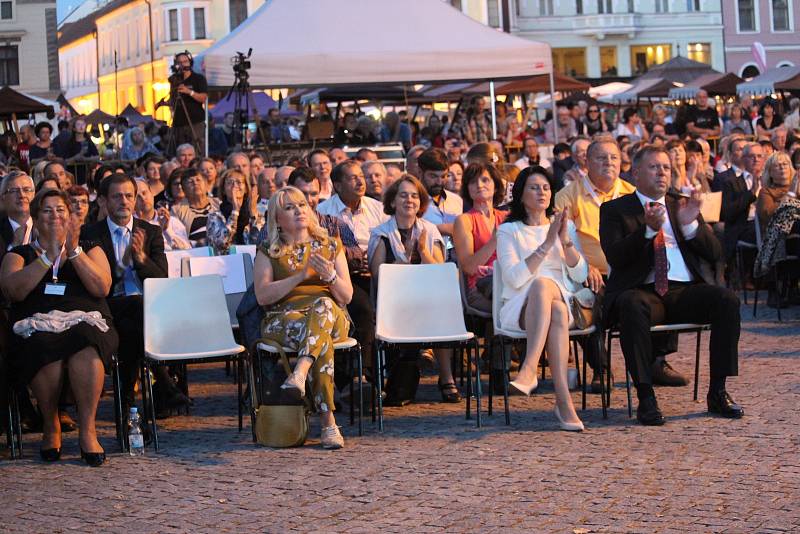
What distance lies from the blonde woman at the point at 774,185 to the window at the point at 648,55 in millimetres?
62208

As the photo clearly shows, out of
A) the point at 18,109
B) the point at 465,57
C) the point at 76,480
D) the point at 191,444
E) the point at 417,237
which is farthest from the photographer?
the point at 18,109

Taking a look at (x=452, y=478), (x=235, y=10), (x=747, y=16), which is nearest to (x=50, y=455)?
(x=452, y=478)

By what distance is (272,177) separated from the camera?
1238 cm

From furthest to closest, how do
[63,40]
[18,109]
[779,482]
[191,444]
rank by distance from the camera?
[63,40]
[18,109]
[191,444]
[779,482]

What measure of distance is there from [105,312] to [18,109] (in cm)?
1882

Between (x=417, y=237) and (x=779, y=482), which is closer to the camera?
(x=779, y=482)

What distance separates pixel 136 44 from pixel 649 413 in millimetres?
85541

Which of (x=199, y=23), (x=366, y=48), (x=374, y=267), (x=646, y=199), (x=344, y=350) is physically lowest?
(x=344, y=350)

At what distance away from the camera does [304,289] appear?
343 inches

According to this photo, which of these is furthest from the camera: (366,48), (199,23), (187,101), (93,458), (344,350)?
(199,23)

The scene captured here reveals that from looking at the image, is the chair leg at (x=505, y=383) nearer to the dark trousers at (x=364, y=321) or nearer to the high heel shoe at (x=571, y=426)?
the high heel shoe at (x=571, y=426)

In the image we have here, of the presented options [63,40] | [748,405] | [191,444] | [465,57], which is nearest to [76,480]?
[191,444]

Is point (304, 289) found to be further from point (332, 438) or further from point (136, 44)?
point (136, 44)

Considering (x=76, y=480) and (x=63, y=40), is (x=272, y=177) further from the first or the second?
(x=63, y=40)
